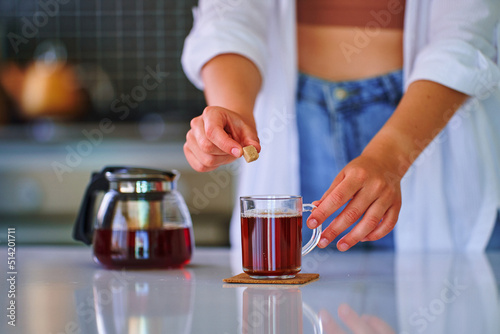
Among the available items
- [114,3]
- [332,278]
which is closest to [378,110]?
Answer: [332,278]

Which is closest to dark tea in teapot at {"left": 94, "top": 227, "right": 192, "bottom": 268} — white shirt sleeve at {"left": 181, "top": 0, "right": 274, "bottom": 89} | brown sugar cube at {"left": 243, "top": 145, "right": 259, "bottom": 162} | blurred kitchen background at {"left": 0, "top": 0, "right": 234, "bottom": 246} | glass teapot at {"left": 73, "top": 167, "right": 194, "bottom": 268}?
glass teapot at {"left": 73, "top": 167, "right": 194, "bottom": 268}

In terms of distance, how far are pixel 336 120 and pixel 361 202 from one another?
0.48 m

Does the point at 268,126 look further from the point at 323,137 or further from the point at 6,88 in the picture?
the point at 6,88

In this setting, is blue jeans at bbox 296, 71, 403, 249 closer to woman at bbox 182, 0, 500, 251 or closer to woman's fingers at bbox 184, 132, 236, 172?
woman at bbox 182, 0, 500, 251

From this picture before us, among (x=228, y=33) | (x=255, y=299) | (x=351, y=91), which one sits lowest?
(x=255, y=299)

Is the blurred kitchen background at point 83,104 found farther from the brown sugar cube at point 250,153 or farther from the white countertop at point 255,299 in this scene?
the brown sugar cube at point 250,153

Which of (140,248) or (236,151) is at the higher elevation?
(236,151)

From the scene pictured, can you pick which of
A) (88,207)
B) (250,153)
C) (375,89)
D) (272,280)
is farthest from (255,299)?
(375,89)

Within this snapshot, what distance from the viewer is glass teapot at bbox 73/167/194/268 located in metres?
1.03

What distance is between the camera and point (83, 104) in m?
2.83

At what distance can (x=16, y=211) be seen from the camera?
96.1 inches

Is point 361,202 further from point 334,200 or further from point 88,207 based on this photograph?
point 88,207

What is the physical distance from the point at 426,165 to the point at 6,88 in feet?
6.67

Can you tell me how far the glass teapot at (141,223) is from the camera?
3.38ft
